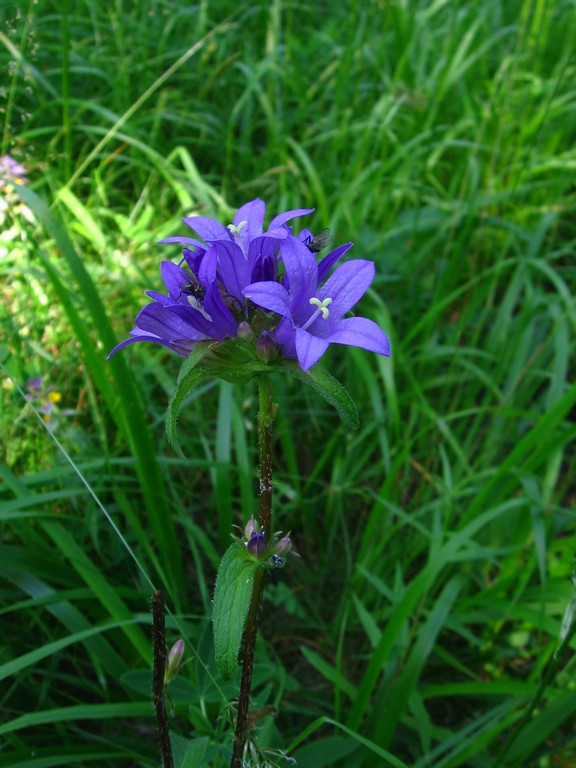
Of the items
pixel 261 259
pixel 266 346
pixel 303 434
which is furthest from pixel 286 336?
pixel 303 434

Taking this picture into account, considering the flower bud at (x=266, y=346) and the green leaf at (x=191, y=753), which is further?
the green leaf at (x=191, y=753)

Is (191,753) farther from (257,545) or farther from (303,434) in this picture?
(303,434)

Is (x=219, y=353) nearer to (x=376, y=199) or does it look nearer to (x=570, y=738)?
(x=570, y=738)

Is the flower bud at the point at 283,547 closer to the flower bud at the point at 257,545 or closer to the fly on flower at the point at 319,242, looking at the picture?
the flower bud at the point at 257,545

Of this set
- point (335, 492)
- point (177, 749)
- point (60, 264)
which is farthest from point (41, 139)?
point (177, 749)

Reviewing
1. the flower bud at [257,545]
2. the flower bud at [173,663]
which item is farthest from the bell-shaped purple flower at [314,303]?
the flower bud at [173,663]

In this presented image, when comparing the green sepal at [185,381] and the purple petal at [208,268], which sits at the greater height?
the purple petal at [208,268]
